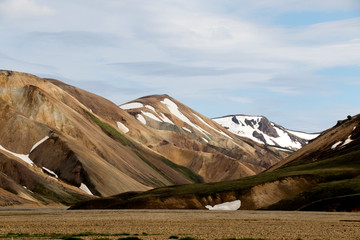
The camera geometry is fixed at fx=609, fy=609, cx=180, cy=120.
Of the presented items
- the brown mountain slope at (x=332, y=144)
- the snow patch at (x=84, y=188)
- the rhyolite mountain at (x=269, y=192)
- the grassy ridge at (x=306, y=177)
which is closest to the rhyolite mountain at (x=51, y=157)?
the snow patch at (x=84, y=188)

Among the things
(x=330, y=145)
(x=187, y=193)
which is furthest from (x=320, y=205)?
(x=330, y=145)

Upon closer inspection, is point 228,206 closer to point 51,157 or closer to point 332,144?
point 332,144

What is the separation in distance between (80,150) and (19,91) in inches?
1461

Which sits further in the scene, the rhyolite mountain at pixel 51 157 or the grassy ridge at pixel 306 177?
the rhyolite mountain at pixel 51 157

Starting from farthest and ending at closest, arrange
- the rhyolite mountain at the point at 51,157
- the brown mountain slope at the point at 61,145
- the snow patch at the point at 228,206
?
the brown mountain slope at the point at 61,145 < the rhyolite mountain at the point at 51,157 < the snow patch at the point at 228,206

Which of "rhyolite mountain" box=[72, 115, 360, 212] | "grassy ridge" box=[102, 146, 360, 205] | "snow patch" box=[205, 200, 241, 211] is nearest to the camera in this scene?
"rhyolite mountain" box=[72, 115, 360, 212]

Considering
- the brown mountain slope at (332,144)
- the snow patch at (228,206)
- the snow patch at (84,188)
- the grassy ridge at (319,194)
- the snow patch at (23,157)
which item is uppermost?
the brown mountain slope at (332,144)

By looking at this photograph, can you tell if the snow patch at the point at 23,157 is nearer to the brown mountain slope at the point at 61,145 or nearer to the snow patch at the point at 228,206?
the brown mountain slope at the point at 61,145

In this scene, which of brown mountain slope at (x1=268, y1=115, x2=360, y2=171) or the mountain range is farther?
brown mountain slope at (x1=268, y1=115, x2=360, y2=171)

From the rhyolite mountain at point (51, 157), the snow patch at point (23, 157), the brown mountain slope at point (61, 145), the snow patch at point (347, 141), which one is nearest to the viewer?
the snow patch at point (347, 141)

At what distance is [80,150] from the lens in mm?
167000

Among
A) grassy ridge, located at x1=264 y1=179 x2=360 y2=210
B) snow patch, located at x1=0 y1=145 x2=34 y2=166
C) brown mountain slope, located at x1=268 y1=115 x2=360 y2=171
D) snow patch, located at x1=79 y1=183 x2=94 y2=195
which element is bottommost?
snow patch, located at x1=79 y1=183 x2=94 y2=195

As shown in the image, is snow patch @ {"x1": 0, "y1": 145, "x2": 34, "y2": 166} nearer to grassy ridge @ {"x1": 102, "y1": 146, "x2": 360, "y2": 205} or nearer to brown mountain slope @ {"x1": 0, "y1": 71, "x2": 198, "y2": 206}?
brown mountain slope @ {"x1": 0, "y1": 71, "x2": 198, "y2": 206}

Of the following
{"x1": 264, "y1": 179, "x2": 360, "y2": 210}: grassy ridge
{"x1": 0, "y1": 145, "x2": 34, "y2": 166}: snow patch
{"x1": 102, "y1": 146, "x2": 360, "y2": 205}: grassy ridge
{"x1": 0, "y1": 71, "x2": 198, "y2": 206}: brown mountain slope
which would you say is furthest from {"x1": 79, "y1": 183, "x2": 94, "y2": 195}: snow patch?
{"x1": 264, "y1": 179, "x2": 360, "y2": 210}: grassy ridge
